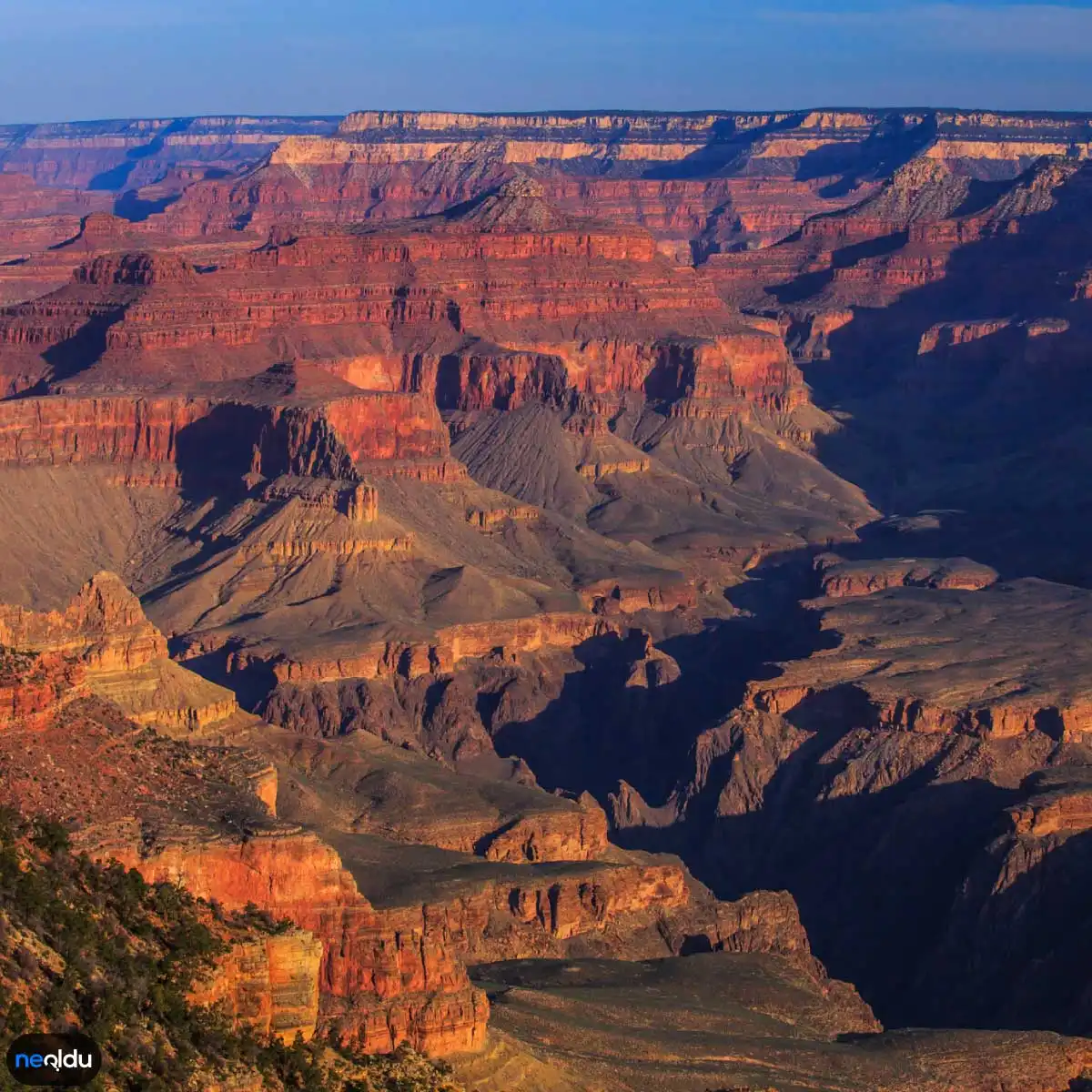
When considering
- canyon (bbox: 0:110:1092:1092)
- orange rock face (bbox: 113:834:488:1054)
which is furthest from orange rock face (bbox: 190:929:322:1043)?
orange rock face (bbox: 113:834:488:1054)

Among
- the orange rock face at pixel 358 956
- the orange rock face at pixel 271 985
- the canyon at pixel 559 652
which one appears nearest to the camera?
the orange rock face at pixel 271 985

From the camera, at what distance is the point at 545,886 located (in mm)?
67000

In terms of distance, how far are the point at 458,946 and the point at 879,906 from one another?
83.6 feet

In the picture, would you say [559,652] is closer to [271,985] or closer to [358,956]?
[358,956]

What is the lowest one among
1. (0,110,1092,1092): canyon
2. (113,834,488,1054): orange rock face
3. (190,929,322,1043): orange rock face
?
(190,929,322,1043): orange rock face

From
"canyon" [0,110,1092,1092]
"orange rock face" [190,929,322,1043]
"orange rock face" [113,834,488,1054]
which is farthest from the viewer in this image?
"canyon" [0,110,1092,1092]

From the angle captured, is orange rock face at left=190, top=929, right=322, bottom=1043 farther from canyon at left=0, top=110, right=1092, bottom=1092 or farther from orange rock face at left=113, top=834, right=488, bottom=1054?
orange rock face at left=113, top=834, right=488, bottom=1054

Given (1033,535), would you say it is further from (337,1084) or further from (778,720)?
(337,1084)

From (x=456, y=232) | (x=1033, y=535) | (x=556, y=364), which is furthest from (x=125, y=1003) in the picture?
(x=456, y=232)

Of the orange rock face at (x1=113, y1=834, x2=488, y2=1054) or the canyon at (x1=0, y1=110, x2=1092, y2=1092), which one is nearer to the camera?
the orange rock face at (x1=113, y1=834, x2=488, y2=1054)

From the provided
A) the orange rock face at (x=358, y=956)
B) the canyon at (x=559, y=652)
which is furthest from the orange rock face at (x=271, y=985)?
the orange rock face at (x=358, y=956)

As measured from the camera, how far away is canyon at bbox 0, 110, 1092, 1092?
49281 millimetres

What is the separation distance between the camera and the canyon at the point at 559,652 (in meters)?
49.3

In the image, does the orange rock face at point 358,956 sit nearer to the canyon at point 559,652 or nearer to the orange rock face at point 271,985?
the canyon at point 559,652
